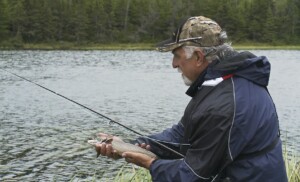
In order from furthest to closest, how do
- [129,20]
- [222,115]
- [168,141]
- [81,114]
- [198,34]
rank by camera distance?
[129,20] < [81,114] < [168,141] < [198,34] < [222,115]

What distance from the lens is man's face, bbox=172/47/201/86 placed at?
12.9 ft

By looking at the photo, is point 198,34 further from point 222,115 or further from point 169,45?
point 222,115

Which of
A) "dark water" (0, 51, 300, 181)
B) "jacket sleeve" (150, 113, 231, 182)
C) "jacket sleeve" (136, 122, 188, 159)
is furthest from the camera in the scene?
"dark water" (0, 51, 300, 181)

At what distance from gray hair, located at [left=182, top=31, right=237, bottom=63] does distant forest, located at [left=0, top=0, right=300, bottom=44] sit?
3962 inches

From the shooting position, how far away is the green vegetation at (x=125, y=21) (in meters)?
107

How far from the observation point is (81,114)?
2595cm

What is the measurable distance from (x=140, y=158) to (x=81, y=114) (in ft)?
72.6

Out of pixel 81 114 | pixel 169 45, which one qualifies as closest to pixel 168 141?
pixel 169 45

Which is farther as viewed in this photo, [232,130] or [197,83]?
[197,83]

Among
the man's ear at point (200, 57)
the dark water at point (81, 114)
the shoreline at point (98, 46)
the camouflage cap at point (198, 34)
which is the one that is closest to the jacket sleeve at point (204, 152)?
the man's ear at point (200, 57)

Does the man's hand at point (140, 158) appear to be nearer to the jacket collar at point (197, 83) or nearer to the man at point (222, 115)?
the man at point (222, 115)

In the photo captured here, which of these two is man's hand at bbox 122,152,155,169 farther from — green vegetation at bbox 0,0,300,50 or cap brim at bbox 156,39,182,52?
green vegetation at bbox 0,0,300,50

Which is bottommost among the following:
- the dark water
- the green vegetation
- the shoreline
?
the shoreline

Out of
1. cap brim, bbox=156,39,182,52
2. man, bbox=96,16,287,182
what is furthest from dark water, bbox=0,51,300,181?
man, bbox=96,16,287,182
